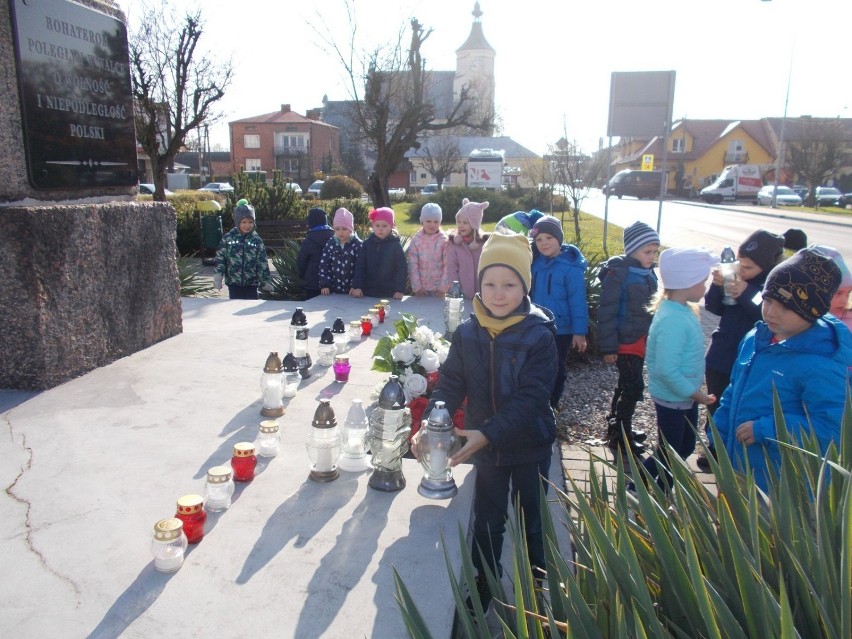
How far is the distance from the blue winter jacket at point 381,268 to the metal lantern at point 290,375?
10.3 feet

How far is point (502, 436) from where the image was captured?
8.23 feet

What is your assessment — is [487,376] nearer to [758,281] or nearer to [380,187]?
[758,281]

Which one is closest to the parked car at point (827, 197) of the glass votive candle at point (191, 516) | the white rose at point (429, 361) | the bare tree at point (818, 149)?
the bare tree at point (818, 149)

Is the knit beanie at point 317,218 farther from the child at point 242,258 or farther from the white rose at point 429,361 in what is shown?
the white rose at point 429,361

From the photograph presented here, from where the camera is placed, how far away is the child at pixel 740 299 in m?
3.95

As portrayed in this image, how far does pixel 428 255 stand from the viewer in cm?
711

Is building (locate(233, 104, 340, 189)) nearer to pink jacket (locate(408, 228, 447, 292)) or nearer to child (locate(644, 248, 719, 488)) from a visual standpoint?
pink jacket (locate(408, 228, 447, 292))

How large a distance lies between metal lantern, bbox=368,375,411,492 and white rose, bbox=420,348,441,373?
1.06 metres

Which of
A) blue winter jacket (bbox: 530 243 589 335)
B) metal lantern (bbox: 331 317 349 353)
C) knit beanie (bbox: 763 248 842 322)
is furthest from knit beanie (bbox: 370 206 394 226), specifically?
knit beanie (bbox: 763 248 842 322)

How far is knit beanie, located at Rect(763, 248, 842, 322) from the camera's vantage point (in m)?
2.65

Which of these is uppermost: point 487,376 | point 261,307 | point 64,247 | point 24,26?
point 24,26

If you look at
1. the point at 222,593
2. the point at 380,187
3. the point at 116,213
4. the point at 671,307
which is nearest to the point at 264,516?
the point at 222,593

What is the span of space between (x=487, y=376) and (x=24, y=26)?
3212 millimetres

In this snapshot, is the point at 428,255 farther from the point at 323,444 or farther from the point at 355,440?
the point at 323,444
